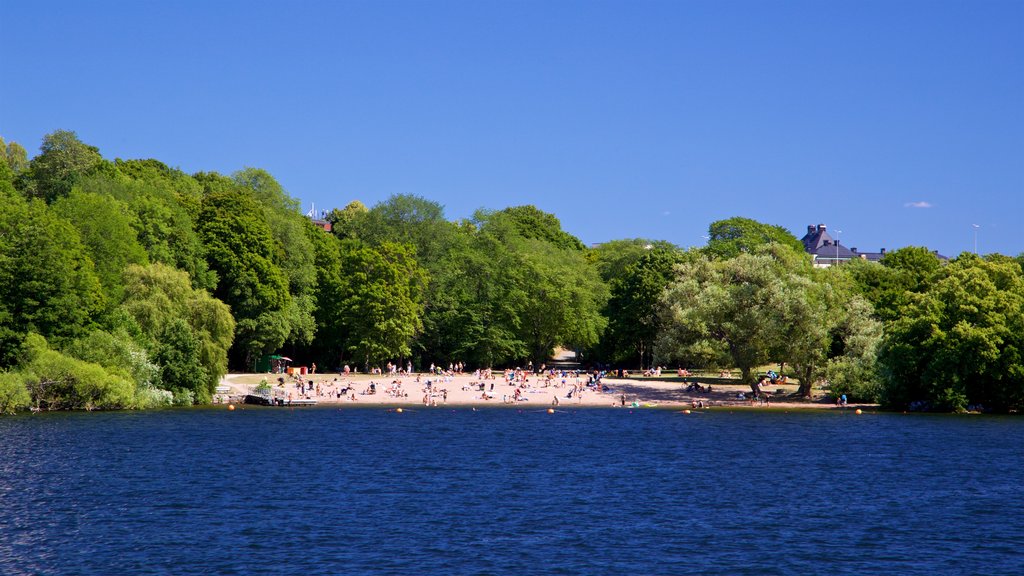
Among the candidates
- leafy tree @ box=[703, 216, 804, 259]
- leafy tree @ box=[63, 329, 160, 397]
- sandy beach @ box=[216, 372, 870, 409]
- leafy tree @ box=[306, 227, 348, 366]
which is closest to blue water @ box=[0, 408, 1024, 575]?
leafy tree @ box=[63, 329, 160, 397]

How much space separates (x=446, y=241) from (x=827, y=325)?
2170 inches

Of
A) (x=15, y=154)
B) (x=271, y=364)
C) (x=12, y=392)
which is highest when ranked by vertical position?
(x=15, y=154)

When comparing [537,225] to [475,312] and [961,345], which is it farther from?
[961,345]

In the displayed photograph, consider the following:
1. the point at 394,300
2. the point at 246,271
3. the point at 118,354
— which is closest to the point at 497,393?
the point at 394,300

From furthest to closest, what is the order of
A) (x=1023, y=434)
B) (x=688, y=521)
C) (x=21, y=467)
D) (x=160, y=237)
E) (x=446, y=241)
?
(x=446, y=241) < (x=160, y=237) < (x=1023, y=434) < (x=21, y=467) < (x=688, y=521)

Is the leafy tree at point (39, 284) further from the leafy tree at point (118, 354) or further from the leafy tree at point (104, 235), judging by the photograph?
the leafy tree at point (104, 235)

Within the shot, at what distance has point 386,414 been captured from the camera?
8669 cm

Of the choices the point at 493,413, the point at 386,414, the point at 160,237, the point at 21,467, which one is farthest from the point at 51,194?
the point at 21,467

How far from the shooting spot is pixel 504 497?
4947 cm

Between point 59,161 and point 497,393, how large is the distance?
166ft

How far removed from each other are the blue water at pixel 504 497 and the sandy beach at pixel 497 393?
1258cm

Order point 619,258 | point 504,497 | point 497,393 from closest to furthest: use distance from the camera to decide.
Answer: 1. point 504,497
2. point 497,393
3. point 619,258

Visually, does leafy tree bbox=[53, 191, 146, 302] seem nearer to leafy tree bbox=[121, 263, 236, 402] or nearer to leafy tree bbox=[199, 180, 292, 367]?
leafy tree bbox=[121, 263, 236, 402]

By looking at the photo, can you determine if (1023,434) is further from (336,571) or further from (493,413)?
(336,571)
